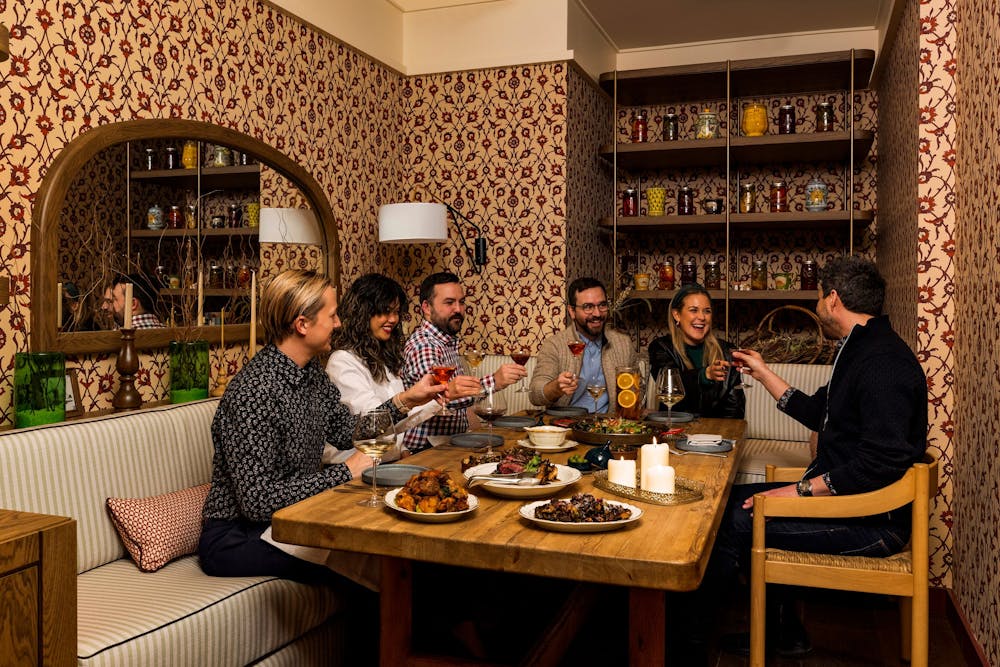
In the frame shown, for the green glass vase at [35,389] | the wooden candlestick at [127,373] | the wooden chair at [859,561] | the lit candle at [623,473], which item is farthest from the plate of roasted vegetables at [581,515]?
the wooden candlestick at [127,373]

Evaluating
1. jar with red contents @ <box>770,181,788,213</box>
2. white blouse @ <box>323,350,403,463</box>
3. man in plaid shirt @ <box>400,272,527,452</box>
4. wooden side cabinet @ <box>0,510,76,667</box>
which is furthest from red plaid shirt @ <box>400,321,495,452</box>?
jar with red contents @ <box>770,181,788,213</box>

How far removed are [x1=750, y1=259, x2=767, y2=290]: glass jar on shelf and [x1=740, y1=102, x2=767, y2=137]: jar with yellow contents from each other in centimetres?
90

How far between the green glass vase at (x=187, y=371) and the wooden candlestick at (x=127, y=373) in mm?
213

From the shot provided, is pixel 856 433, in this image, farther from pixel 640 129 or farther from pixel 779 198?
pixel 640 129

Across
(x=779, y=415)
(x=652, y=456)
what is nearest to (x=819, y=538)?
(x=652, y=456)

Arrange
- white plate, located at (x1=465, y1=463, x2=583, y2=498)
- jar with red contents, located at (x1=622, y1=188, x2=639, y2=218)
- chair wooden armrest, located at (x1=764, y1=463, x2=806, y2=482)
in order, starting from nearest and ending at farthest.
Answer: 1. white plate, located at (x1=465, y1=463, x2=583, y2=498)
2. chair wooden armrest, located at (x1=764, y1=463, x2=806, y2=482)
3. jar with red contents, located at (x1=622, y1=188, x2=639, y2=218)

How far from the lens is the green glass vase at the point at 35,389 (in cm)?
272

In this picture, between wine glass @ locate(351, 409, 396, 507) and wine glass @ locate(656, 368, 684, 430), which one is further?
wine glass @ locate(656, 368, 684, 430)

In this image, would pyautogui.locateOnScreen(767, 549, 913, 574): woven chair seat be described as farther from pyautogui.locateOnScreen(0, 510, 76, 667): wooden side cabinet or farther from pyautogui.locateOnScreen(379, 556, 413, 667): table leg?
pyautogui.locateOnScreen(0, 510, 76, 667): wooden side cabinet

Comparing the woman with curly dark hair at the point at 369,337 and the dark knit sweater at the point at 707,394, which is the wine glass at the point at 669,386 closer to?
the dark knit sweater at the point at 707,394

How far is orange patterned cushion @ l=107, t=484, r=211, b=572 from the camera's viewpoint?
8.36ft

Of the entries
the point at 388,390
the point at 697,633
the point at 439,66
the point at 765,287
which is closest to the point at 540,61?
the point at 439,66

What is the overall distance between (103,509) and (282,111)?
2.34 metres

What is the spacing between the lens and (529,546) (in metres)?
1.73
